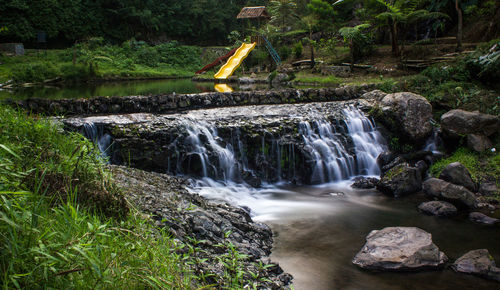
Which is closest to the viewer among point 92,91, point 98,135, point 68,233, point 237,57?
point 68,233

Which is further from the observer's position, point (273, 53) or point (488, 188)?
point (273, 53)

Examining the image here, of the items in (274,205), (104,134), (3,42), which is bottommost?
(274,205)

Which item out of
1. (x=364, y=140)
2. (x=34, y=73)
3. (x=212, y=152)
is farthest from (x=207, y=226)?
(x=34, y=73)

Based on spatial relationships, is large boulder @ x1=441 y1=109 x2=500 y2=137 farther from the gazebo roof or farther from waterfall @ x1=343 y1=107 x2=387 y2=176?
the gazebo roof

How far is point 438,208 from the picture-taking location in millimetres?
6484

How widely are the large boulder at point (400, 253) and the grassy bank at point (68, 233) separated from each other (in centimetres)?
207

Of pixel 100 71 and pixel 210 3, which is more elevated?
pixel 210 3

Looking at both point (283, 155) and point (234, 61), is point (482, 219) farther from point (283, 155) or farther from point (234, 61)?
point (234, 61)

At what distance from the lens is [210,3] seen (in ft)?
137

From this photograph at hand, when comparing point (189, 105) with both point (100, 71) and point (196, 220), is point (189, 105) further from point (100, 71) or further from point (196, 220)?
point (100, 71)

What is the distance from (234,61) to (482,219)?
2174cm

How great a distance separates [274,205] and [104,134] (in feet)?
13.3

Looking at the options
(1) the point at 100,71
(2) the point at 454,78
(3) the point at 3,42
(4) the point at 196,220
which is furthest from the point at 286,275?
(3) the point at 3,42

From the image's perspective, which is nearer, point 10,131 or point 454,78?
point 10,131
